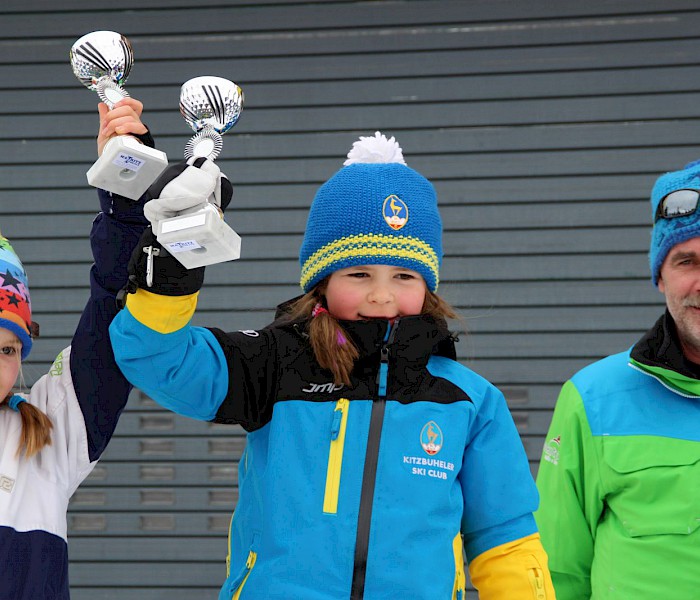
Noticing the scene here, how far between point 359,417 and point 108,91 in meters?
0.98

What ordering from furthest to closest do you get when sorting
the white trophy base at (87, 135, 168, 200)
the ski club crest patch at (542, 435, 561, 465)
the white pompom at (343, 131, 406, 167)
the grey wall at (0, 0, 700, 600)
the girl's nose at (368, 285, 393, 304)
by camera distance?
the grey wall at (0, 0, 700, 600), the ski club crest patch at (542, 435, 561, 465), the white pompom at (343, 131, 406, 167), the girl's nose at (368, 285, 393, 304), the white trophy base at (87, 135, 168, 200)

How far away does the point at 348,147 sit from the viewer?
5.69 metres

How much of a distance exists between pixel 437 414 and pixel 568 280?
10.6 feet

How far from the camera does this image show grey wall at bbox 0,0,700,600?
5.52m

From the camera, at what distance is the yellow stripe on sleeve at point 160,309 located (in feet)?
7.12

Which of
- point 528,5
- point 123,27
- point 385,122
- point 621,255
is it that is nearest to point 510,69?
point 528,5

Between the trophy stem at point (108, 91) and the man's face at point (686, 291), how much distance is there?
5.53 feet

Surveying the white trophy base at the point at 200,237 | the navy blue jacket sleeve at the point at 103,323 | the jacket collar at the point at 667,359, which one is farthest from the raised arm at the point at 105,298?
the jacket collar at the point at 667,359

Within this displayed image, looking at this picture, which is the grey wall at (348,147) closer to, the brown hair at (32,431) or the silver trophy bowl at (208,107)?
the brown hair at (32,431)

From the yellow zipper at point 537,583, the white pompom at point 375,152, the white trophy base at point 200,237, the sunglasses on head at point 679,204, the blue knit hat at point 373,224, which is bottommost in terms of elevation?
the yellow zipper at point 537,583

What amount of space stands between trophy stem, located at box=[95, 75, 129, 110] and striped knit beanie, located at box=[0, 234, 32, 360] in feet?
1.86

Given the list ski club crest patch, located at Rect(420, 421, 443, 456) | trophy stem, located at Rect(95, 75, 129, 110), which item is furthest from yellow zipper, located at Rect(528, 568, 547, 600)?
trophy stem, located at Rect(95, 75, 129, 110)

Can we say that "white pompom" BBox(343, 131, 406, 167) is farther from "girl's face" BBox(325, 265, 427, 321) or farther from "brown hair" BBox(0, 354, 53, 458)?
"brown hair" BBox(0, 354, 53, 458)

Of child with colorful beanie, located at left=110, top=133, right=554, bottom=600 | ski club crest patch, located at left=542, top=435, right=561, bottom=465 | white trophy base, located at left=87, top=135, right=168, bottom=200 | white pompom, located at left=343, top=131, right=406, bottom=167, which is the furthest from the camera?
ski club crest patch, located at left=542, top=435, right=561, bottom=465
